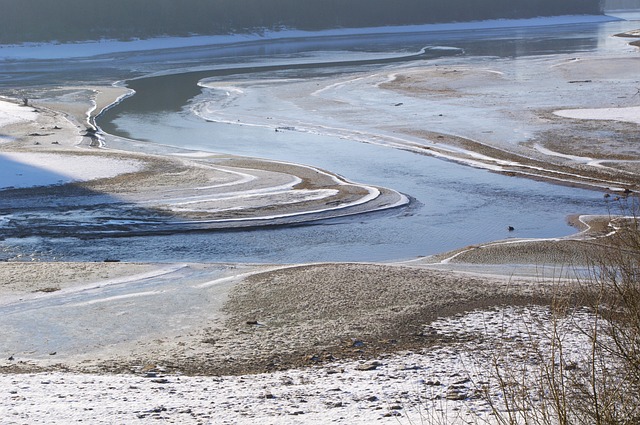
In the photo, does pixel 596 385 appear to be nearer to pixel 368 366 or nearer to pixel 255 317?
pixel 368 366

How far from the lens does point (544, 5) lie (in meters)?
106

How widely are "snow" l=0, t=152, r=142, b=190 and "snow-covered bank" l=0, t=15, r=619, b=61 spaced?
4097cm

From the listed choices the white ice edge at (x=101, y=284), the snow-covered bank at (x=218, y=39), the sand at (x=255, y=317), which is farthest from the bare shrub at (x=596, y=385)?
the snow-covered bank at (x=218, y=39)

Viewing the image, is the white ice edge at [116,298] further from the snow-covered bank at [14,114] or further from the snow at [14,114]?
the snow-covered bank at [14,114]

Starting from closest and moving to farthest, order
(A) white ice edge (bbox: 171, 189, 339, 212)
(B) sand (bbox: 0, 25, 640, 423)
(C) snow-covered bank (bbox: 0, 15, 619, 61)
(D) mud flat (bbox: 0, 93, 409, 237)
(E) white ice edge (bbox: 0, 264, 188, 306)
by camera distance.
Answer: (B) sand (bbox: 0, 25, 640, 423) → (E) white ice edge (bbox: 0, 264, 188, 306) → (D) mud flat (bbox: 0, 93, 409, 237) → (A) white ice edge (bbox: 171, 189, 339, 212) → (C) snow-covered bank (bbox: 0, 15, 619, 61)

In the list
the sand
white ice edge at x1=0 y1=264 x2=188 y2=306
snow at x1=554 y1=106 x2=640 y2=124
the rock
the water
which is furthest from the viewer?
snow at x1=554 y1=106 x2=640 y2=124

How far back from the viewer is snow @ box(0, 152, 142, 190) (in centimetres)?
1739

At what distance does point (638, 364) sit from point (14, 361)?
5436 mm

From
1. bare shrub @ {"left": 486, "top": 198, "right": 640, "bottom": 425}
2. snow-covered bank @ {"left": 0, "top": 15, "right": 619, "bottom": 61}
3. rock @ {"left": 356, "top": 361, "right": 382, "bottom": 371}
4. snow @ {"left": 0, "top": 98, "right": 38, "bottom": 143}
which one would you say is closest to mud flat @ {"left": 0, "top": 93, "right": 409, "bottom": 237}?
snow @ {"left": 0, "top": 98, "right": 38, "bottom": 143}

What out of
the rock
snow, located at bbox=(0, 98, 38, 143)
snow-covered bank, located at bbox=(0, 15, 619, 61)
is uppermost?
snow-covered bank, located at bbox=(0, 15, 619, 61)

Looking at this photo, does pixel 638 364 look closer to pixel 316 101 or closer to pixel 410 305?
pixel 410 305

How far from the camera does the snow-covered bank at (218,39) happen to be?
199 feet

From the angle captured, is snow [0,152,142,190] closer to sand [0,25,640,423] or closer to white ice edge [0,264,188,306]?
sand [0,25,640,423]

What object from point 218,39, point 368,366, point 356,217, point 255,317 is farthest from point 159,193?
point 218,39
